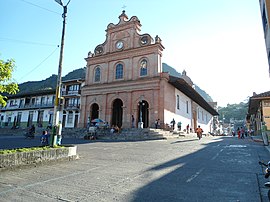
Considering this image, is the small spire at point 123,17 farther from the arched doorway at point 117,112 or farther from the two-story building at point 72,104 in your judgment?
the two-story building at point 72,104

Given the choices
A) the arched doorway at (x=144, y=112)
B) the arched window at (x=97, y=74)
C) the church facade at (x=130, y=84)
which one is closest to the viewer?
the church facade at (x=130, y=84)

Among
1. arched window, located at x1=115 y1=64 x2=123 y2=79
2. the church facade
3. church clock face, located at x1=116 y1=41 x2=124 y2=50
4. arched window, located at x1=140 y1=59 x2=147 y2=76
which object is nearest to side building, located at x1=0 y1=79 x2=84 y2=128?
the church facade

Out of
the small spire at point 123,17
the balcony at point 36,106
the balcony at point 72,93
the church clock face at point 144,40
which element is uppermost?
the small spire at point 123,17

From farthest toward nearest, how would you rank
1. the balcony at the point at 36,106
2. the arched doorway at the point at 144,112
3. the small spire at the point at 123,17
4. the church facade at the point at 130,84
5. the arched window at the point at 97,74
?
the balcony at the point at 36,106 < the arched window at the point at 97,74 < the small spire at the point at 123,17 < the arched doorway at the point at 144,112 < the church facade at the point at 130,84

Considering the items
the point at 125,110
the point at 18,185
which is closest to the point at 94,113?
the point at 125,110

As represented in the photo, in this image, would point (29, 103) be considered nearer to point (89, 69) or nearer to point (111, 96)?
point (89, 69)

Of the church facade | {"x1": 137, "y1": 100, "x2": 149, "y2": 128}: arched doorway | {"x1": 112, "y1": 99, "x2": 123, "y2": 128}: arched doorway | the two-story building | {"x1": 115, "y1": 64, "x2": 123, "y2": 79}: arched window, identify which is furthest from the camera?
the two-story building

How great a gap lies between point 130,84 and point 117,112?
5400mm

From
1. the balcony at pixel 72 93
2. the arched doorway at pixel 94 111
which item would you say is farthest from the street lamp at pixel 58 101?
the balcony at pixel 72 93

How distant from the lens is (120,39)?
97.5ft

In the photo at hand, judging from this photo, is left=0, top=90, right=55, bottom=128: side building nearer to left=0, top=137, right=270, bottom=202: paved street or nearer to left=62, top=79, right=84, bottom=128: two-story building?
left=62, top=79, right=84, bottom=128: two-story building

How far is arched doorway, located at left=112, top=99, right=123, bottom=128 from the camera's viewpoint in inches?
1144

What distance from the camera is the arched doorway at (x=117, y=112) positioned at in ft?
95.3

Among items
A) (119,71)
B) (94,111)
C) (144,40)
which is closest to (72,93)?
(94,111)
